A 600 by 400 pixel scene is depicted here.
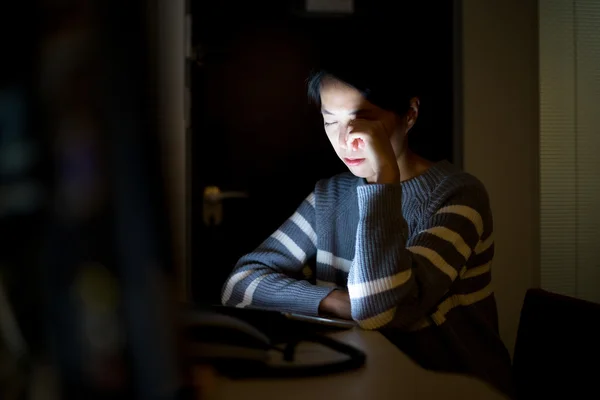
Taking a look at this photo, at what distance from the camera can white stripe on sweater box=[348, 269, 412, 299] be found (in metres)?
1.04

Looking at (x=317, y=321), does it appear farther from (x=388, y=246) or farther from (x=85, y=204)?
(x=85, y=204)

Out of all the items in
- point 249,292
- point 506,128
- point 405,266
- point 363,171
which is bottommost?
point 249,292

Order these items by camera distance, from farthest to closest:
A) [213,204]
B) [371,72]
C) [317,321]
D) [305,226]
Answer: [213,204], [305,226], [371,72], [317,321]

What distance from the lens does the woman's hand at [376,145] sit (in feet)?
3.85

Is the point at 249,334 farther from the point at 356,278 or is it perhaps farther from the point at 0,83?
the point at 0,83

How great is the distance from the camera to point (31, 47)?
194 millimetres

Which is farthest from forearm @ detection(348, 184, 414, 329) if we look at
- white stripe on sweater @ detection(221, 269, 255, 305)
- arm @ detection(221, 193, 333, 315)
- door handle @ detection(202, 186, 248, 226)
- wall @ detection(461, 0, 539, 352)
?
wall @ detection(461, 0, 539, 352)

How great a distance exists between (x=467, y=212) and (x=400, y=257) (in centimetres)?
23

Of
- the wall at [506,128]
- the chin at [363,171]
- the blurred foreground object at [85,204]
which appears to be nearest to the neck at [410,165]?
Result: the chin at [363,171]

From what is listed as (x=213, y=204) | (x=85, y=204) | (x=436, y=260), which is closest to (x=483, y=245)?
(x=436, y=260)

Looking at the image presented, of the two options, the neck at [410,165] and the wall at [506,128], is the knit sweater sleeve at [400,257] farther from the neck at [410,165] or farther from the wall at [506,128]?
the wall at [506,128]

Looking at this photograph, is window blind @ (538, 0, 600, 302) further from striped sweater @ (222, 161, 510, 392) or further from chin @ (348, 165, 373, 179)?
chin @ (348, 165, 373, 179)

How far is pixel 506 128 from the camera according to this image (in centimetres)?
241

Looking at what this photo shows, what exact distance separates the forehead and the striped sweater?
197mm
